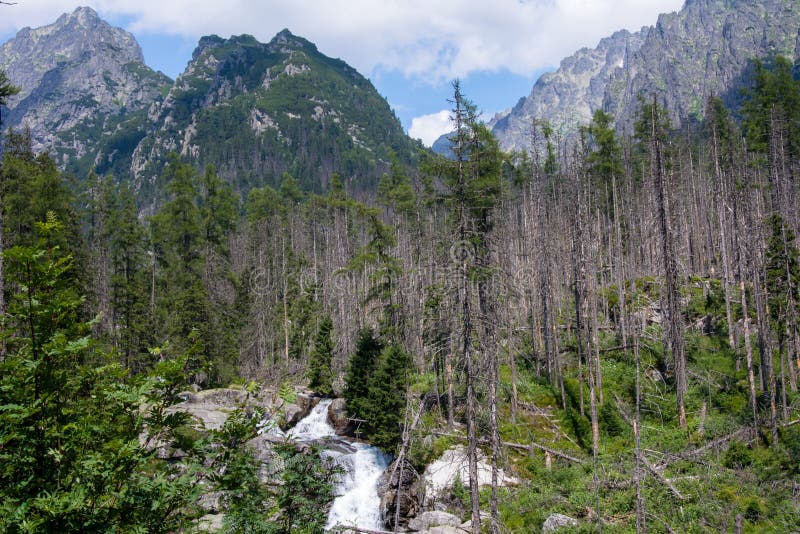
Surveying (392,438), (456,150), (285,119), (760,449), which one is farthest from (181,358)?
(285,119)

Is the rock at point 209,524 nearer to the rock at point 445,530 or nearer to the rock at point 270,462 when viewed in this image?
the rock at point 270,462

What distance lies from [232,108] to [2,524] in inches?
6878

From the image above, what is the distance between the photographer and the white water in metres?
20.8

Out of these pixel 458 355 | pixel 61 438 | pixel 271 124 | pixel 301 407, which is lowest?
pixel 301 407

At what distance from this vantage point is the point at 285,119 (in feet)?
507

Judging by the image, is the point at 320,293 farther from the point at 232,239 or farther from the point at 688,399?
the point at 688,399

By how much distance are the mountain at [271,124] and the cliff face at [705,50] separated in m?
79.8

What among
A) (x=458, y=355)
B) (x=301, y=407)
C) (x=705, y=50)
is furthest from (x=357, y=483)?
(x=705, y=50)

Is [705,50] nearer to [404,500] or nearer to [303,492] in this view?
[404,500]

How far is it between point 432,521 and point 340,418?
1102 centimetres

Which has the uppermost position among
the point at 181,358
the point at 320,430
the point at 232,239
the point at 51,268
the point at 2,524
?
the point at 232,239

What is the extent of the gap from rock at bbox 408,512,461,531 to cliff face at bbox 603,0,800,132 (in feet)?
376

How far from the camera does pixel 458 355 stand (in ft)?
48.5

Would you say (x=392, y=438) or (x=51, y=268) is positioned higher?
(x=51, y=268)
